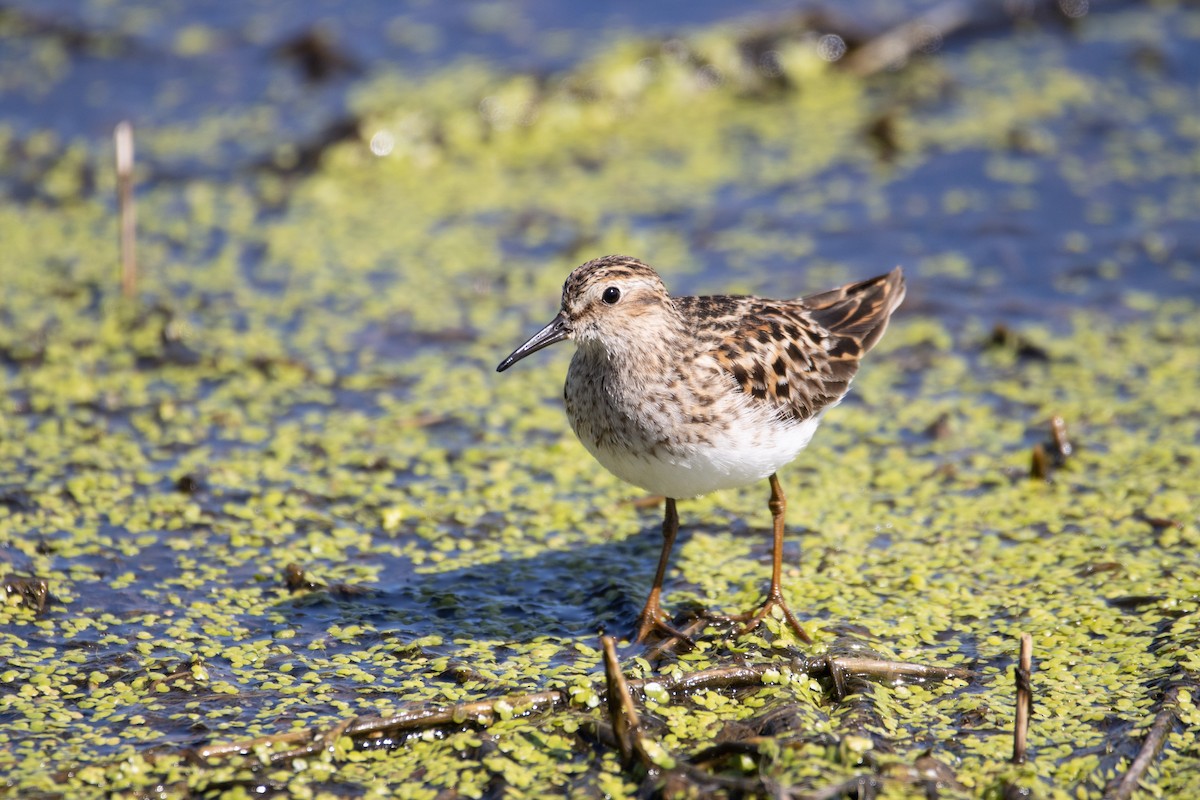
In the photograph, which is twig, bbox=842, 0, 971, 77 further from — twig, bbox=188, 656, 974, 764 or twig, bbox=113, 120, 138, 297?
twig, bbox=188, 656, 974, 764

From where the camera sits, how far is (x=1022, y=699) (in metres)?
4.66

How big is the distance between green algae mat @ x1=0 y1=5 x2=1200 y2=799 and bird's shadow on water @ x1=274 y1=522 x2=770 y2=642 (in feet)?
0.07

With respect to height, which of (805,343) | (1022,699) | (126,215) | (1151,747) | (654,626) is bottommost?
(1151,747)

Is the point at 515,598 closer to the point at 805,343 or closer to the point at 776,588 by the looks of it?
the point at 776,588

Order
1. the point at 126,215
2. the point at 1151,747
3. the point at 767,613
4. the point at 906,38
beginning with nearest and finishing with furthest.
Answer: the point at 1151,747
the point at 767,613
the point at 126,215
the point at 906,38

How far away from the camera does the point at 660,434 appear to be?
5469mm

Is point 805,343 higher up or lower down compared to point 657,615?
higher up

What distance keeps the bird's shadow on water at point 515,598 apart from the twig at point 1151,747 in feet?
6.45

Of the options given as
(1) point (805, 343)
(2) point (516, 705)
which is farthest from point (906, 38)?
(2) point (516, 705)

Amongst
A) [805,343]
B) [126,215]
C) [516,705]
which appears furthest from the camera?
[126,215]

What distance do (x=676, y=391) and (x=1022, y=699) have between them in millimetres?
1804

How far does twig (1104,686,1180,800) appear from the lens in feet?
15.2

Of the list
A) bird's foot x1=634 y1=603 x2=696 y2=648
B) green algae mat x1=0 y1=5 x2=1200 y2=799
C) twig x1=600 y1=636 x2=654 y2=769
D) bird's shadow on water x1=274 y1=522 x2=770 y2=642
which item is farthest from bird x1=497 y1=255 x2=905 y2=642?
twig x1=600 y1=636 x2=654 y2=769

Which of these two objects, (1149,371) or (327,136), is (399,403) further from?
(1149,371)
